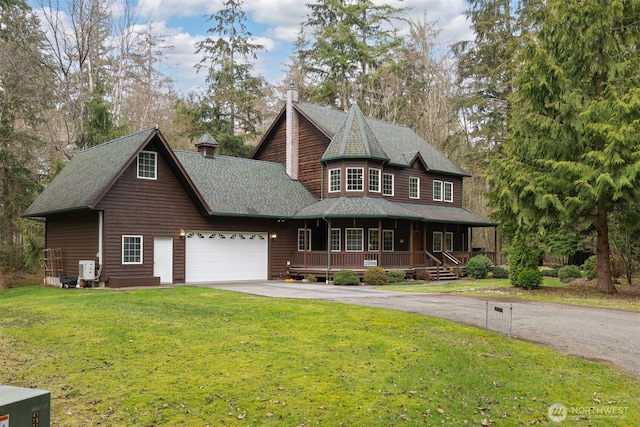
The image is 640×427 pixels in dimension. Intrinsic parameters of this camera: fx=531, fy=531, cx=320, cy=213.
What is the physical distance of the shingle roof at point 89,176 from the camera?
20.4 metres

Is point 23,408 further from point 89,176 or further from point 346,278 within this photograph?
point 346,278

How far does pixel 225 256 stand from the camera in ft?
81.2

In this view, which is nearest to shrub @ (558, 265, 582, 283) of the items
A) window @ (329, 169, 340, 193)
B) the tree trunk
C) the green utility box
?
the tree trunk

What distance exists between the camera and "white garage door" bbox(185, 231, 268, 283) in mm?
23703

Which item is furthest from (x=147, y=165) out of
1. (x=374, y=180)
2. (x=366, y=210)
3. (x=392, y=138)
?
→ (x=392, y=138)

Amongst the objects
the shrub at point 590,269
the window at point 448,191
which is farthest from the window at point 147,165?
the shrub at point 590,269

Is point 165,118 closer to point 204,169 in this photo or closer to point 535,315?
point 204,169

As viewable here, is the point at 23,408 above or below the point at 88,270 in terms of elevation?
above

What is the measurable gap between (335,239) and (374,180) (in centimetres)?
369

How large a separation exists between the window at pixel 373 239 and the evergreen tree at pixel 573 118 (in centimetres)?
812

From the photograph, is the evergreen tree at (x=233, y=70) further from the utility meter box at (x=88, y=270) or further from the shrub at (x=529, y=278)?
→ the shrub at (x=529, y=278)

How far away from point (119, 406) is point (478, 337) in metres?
6.60

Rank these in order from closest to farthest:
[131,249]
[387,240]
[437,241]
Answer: [131,249]
[387,240]
[437,241]

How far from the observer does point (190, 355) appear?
856cm
